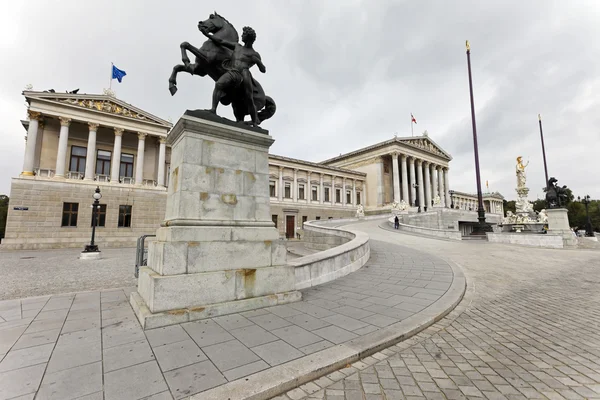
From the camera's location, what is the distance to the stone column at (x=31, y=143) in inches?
939

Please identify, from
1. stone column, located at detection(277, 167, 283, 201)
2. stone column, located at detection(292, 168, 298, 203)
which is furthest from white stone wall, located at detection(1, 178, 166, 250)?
stone column, located at detection(292, 168, 298, 203)

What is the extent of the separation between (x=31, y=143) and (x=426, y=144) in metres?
65.1

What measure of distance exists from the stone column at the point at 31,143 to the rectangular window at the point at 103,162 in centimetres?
506

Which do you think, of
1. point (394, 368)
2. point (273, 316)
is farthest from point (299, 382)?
point (273, 316)

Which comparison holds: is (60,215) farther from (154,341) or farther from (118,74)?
(154,341)

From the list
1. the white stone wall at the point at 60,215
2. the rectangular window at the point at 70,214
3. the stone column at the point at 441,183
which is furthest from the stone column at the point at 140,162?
the stone column at the point at 441,183

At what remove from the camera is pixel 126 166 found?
30.4 meters

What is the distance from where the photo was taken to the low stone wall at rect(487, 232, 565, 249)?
57.5 feet

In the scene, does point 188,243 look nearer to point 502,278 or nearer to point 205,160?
point 205,160

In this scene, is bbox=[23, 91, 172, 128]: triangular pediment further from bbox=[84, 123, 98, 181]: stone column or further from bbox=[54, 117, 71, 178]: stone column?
bbox=[84, 123, 98, 181]: stone column

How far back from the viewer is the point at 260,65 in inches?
229

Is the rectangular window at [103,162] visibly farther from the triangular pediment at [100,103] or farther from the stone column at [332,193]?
the stone column at [332,193]

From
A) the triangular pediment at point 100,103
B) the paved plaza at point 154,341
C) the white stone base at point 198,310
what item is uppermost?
the triangular pediment at point 100,103

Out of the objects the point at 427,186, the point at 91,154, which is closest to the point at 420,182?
the point at 427,186
